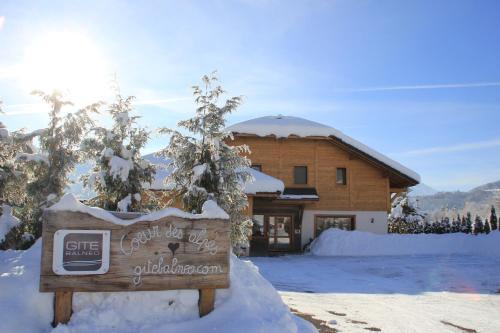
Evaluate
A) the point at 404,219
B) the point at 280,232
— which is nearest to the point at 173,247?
the point at 280,232

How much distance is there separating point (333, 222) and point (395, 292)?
14.7 metres

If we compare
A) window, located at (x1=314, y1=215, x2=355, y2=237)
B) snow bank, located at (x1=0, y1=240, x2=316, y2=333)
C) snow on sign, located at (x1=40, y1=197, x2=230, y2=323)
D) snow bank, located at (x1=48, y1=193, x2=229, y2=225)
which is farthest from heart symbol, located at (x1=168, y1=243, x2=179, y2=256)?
window, located at (x1=314, y1=215, x2=355, y2=237)

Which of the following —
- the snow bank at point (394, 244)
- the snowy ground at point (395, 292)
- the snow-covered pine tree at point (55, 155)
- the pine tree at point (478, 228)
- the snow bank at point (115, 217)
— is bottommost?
the snowy ground at point (395, 292)

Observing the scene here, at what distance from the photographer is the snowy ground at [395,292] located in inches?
331

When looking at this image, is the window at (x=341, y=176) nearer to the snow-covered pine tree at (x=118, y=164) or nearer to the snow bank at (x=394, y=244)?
the snow bank at (x=394, y=244)

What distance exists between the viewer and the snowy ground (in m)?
8.41

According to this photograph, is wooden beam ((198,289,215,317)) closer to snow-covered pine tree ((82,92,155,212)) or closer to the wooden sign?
the wooden sign

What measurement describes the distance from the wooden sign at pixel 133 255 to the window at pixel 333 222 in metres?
21.1

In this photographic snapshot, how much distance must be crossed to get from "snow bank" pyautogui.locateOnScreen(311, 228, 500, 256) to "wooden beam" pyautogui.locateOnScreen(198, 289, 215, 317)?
1836 cm

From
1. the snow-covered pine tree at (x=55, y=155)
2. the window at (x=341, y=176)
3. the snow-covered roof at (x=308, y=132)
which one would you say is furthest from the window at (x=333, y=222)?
the snow-covered pine tree at (x=55, y=155)

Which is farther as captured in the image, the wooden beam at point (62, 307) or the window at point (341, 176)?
the window at point (341, 176)

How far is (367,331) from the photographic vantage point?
7477mm

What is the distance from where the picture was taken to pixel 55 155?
10539 mm

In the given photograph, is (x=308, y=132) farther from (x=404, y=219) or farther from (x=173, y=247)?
(x=173, y=247)
